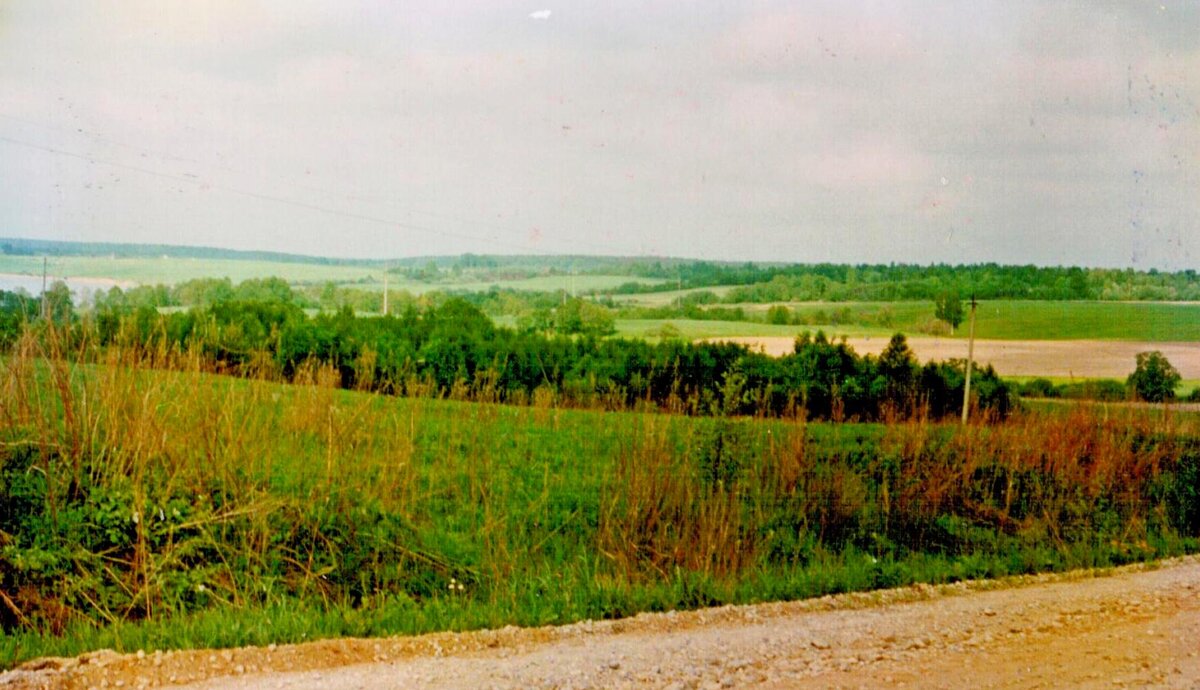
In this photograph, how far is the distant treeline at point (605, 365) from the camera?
840 inches

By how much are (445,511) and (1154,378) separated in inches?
688

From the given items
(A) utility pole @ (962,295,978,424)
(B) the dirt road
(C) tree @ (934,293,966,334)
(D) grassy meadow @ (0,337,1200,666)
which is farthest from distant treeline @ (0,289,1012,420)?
(B) the dirt road

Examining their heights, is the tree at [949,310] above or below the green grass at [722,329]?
above

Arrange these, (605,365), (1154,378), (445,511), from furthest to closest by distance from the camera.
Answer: (1154,378) → (605,365) → (445,511)

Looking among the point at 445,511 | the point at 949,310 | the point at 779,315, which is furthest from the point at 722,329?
the point at 445,511

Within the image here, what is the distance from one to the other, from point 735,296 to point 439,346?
8.30 metres

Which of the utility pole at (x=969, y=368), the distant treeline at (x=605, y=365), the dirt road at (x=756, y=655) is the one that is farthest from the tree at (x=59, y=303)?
the utility pole at (x=969, y=368)

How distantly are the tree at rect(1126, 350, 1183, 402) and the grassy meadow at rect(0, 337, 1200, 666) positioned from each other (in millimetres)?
6195

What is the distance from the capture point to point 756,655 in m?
7.78

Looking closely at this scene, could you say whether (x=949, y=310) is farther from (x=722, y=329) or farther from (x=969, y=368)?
(x=722, y=329)

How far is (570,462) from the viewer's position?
1539 centimetres

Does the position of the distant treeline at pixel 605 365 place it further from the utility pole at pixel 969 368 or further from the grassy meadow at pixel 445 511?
the grassy meadow at pixel 445 511

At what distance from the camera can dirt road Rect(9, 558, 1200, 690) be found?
23.5 ft

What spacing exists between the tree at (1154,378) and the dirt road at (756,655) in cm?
1473
